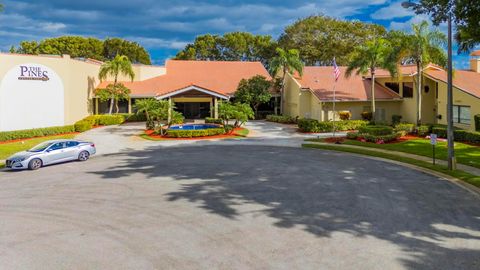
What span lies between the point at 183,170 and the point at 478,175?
13.9m

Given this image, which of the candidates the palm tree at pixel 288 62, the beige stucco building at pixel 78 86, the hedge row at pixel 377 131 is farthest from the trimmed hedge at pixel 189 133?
the palm tree at pixel 288 62

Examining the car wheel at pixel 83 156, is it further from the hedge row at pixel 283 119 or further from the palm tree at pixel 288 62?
the palm tree at pixel 288 62

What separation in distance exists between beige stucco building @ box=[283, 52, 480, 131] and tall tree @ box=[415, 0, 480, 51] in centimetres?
A: 1537

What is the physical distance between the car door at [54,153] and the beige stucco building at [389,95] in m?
26.0

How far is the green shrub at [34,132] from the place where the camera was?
33575mm

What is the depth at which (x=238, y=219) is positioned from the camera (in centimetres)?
1223

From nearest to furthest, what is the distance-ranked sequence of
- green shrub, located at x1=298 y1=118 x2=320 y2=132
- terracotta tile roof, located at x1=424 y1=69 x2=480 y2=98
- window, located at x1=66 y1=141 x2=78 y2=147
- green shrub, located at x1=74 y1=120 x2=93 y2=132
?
window, located at x1=66 y1=141 x2=78 y2=147 → terracotta tile roof, located at x1=424 y1=69 x2=480 y2=98 → green shrub, located at x1=298 y1=118 x2=320 y2=132 → green shrub, located at x1=74 y1=120 x2=93 y2=132

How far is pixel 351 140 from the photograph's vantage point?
31.1 meters

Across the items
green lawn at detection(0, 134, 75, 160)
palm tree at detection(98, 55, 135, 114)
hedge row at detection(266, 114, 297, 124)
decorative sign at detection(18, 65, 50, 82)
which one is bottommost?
→ green lawn at detection(0, 134, 75, 160)

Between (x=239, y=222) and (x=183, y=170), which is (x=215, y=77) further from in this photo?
(x=239, y=222)

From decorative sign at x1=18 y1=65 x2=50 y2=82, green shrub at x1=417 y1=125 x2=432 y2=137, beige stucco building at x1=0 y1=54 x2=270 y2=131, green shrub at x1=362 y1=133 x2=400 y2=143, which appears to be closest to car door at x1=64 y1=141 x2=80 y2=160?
beige stucco building at x1=0 y1=54 x2=270 y2=131


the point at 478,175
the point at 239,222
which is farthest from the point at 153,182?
the point at 478,175

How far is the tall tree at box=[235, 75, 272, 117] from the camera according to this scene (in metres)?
48.6

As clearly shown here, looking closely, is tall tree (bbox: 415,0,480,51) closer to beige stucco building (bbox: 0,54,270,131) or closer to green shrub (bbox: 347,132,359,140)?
green shrub (bbox: 347,132,359,140)
